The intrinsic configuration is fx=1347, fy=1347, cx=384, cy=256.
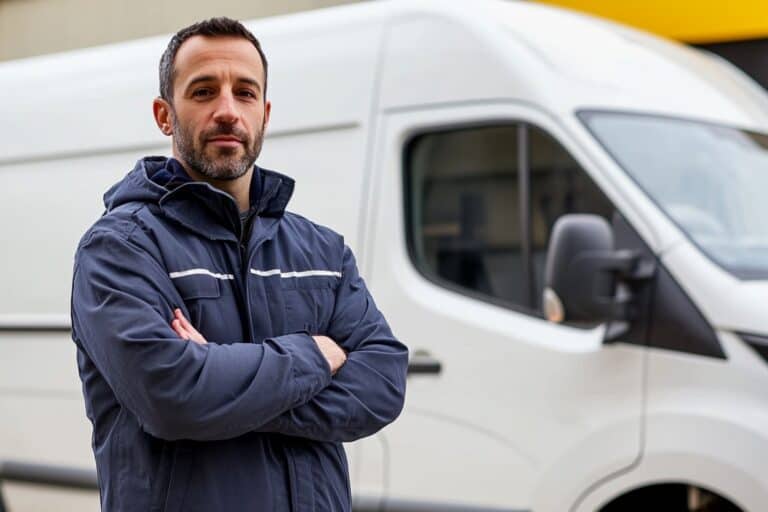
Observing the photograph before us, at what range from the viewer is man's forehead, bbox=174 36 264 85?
2.29 metres

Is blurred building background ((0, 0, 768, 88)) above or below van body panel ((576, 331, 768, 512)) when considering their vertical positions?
above

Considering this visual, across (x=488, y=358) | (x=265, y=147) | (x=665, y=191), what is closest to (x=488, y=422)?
(x=488, y=358)

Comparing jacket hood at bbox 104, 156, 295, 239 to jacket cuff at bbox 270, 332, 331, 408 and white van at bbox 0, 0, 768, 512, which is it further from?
white van at bbox 0, 0, 768, 512

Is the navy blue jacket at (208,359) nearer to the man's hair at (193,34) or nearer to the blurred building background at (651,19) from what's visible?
the man's hair at (193,34)

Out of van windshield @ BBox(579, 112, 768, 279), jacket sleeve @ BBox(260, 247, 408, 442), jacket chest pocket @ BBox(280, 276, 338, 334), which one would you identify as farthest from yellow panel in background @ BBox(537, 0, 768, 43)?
jacket chest pocket @ BBox(280, 276, 338, 334)

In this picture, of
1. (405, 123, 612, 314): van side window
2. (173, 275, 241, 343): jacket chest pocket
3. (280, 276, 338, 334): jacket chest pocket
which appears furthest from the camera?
(405, 123, 612, 314): van side window

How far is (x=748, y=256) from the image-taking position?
388 centimetres

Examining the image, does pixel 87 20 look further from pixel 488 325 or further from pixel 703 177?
pixel 703 177

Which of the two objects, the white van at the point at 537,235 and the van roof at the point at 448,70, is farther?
the van roof at the point at 448,70

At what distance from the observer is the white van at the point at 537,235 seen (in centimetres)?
376

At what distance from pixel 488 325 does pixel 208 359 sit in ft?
6.97

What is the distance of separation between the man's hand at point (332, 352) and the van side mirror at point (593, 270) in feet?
4.70

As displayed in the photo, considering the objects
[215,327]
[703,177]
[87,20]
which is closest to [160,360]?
[215,327]

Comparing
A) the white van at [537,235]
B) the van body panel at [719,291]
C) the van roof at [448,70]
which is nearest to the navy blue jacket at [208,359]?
the white van at [537,235]
